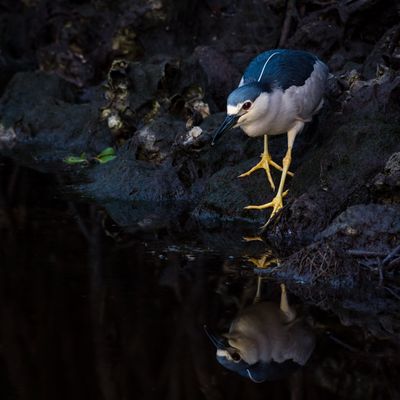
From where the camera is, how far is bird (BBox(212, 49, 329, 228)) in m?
5.72

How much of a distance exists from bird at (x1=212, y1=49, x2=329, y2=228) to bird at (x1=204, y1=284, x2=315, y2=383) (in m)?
1.36

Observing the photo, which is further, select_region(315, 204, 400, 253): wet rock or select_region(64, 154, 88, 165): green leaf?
select_region(64, 154, 88, 165): green leaf

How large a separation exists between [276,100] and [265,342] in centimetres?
200

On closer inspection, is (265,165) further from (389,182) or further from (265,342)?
Answer: (265,342)

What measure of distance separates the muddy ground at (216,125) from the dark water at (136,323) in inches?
13.8

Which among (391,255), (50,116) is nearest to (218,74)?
(50,116)

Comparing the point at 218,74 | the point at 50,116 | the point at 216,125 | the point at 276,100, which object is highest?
the point at 276,100

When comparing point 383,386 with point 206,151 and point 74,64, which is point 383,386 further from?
point 74,64

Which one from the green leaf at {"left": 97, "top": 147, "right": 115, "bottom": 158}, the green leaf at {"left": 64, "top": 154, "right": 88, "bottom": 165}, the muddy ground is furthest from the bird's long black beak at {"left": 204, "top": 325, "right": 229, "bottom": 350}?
the green leaf at {"left": 64, "top": 154, "right": 88, "bottom": 165}

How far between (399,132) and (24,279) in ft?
8.77

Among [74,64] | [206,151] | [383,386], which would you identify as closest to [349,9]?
[206,151]

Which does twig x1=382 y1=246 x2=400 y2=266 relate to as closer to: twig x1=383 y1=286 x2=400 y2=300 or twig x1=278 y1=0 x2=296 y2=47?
twig x1=383 y1=286 x2=400 y2=300

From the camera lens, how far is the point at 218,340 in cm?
436

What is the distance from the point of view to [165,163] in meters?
7.31
